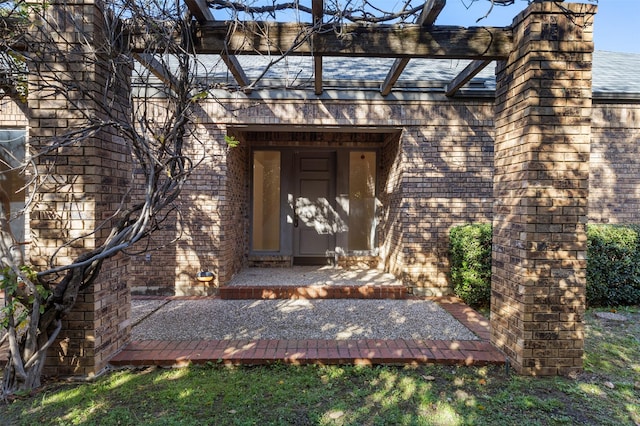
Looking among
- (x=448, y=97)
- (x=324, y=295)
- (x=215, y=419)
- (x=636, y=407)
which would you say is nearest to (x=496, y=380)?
(x=636, y=407)

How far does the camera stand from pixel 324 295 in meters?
Result: 4.92

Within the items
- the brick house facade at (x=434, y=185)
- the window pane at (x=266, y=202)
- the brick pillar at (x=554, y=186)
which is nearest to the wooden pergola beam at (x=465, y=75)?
the brick house facade at (x=434, y=185)

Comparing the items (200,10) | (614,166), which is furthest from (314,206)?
(614,166)

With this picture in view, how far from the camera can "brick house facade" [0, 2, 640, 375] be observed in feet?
8.98

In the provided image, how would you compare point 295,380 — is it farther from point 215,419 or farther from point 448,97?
point 448,97

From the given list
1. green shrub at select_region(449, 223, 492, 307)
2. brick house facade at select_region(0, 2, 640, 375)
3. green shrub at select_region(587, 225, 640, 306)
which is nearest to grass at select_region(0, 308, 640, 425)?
brick house facade at select_region(0, 2, 640, 375)

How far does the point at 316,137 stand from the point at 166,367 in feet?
15.9

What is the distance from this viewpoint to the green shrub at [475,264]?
4.56 meters

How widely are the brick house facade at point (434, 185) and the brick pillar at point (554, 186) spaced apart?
0.01 m

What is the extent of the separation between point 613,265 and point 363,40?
470 centimetres

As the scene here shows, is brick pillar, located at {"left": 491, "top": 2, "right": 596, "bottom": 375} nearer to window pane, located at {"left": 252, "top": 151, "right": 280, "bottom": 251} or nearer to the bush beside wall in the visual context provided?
the bush beside wall

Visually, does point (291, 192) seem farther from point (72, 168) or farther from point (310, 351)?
point (72, 168)

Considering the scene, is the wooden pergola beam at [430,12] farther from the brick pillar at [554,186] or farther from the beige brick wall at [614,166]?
the beige brick wall at [614,166]

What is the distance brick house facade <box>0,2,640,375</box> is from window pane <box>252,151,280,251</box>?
0.06 metres
